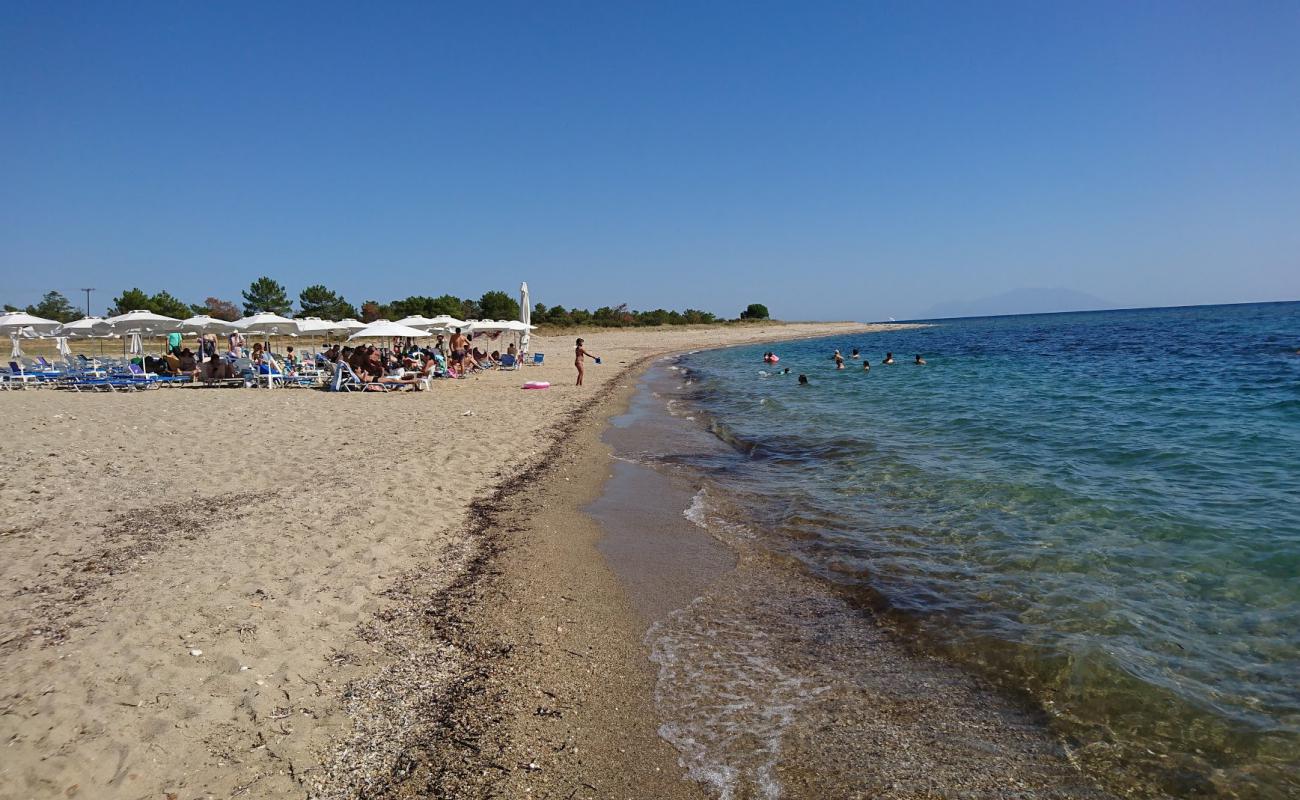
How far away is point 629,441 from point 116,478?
7293mm

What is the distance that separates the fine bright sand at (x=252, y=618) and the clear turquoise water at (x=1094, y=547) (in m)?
2.31

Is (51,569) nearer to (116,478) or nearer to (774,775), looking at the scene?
(116,478)

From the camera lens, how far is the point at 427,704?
3473 millimetres

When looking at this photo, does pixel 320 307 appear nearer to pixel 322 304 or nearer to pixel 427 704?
pixel 322 304

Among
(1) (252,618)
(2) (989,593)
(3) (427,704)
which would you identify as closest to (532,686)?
(3) (427,704)

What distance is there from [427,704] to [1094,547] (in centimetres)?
581

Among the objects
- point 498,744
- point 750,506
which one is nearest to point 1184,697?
point 498,744

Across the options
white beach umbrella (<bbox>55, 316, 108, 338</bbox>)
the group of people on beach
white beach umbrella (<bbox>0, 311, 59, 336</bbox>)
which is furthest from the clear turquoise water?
white beach umbrella (<bbox>0, 311, 59, 336</bbox>)

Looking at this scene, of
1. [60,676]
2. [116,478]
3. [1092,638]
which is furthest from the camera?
[116,478]

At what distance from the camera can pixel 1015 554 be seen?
591cm

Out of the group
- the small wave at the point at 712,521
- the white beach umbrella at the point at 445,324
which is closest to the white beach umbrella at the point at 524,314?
the white beach umbrella at the point at 445,324

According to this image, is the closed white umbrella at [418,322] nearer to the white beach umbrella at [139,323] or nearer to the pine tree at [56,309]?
the white beach umbrella at [139,323]

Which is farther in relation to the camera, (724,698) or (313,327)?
(313,327)

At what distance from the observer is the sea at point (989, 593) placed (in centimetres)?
330
